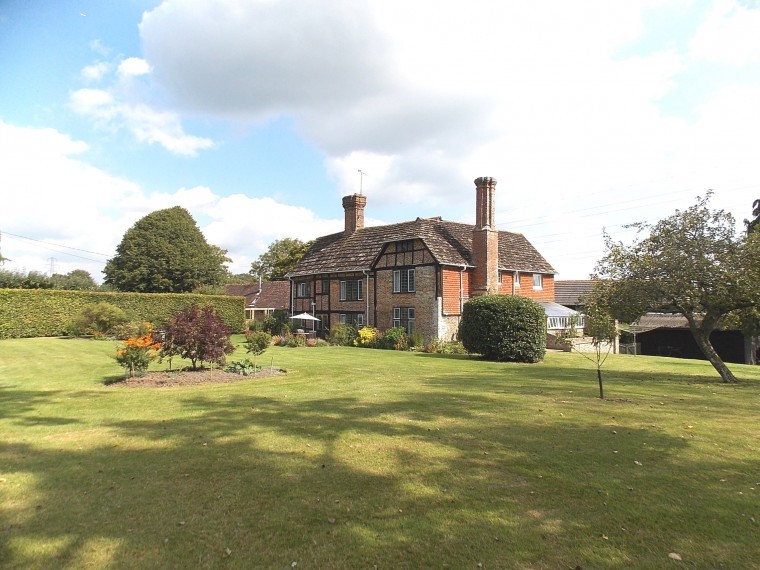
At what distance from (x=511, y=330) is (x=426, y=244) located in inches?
406

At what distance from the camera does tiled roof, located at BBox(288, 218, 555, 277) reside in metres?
30.7

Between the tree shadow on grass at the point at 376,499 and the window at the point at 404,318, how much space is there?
74.9ft

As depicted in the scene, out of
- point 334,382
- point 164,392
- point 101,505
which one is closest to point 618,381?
point 334,382

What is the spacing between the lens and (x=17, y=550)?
3.78 m

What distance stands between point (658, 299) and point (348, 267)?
73.5 feet

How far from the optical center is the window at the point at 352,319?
110 ft

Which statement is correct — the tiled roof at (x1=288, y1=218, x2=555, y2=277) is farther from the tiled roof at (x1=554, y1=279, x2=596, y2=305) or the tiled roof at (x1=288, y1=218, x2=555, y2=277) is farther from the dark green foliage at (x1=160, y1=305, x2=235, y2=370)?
the dark green foliage at (x1=160, y1=305, x2=235, y2=370)

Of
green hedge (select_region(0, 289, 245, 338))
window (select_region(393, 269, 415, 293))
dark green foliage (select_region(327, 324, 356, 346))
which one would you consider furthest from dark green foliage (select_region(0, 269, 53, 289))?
window (select_region(393, 269, 415, 293))

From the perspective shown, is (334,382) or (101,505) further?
(334,382)

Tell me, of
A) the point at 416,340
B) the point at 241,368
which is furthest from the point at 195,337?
the point at 416,340

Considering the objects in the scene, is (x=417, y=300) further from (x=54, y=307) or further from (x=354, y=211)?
(x=54, y=307)


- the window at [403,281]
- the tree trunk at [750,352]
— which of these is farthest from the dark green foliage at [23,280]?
the tree trunk at [750,352]

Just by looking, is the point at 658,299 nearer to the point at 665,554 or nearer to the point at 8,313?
the point at 665,554

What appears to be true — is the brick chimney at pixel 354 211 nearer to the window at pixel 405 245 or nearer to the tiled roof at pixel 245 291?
the window at pixel 405 245
